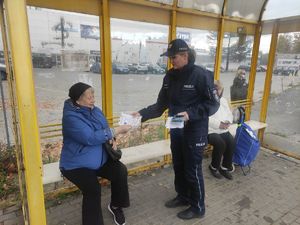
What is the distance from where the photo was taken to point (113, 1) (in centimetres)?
297

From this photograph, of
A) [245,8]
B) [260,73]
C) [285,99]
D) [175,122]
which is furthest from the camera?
[260,73]

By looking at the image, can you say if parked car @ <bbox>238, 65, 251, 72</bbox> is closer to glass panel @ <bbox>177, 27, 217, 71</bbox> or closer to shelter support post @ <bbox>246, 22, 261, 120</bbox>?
shelter support post @ <bbox>246, 22, 261, 120</bbox>

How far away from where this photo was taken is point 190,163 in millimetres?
2676

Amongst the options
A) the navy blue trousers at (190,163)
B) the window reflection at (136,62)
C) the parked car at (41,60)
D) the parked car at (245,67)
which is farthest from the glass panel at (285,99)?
the parked car at (41,60)

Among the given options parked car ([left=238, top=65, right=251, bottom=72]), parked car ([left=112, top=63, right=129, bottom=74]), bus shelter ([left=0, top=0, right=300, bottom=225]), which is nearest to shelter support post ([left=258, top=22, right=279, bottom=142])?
bus shelter ([left=0, top=0, right=300, bottom=225])

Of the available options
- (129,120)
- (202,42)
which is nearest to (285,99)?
(202,42)

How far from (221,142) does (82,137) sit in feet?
7.07

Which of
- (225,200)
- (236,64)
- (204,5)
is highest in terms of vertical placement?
(204,5)

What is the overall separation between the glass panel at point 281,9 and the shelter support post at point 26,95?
403cm

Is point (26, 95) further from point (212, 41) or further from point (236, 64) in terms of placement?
point (236, 64)

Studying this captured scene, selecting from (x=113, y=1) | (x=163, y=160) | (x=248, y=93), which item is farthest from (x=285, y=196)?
(x=113, y=1)

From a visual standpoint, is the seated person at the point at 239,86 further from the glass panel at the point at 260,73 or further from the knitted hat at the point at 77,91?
the knitted hat at the point at 77,91

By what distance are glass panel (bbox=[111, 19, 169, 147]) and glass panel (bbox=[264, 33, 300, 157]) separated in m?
2.29

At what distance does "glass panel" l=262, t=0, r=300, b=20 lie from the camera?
3900 millimetres
